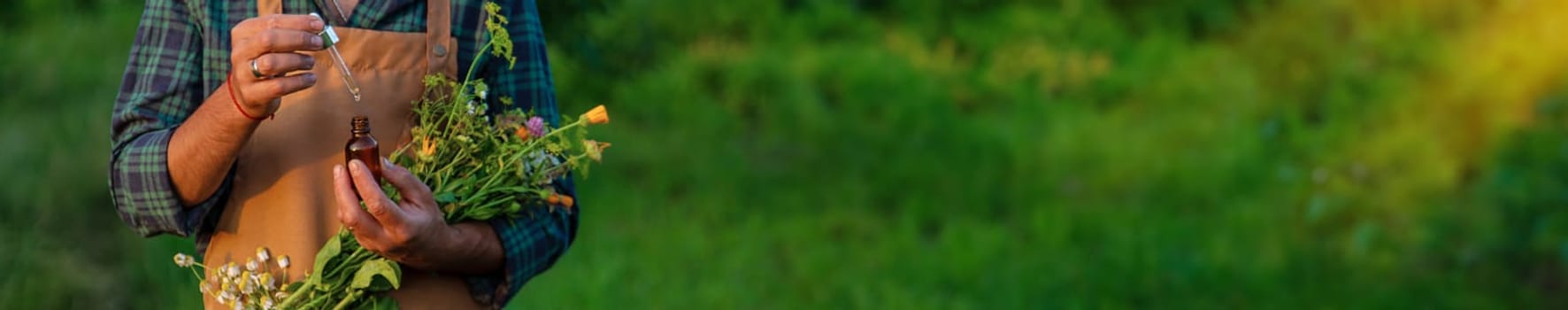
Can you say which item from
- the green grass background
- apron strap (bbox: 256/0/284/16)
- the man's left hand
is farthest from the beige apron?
the green grass background

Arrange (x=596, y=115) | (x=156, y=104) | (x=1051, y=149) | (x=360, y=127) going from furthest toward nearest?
(x=1051, y=149) < (x=596, y=115) < (x=156, y=104) < (x=360, y=127)

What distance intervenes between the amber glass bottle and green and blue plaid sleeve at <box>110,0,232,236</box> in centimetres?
24

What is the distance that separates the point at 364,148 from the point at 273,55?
149mm

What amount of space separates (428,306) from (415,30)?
0.33 m

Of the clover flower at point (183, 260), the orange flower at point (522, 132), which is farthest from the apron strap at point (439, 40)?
the clover flower at point (183, 260)

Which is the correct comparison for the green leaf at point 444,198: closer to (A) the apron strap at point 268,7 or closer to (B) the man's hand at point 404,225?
(B) the man's hand at point 404,225

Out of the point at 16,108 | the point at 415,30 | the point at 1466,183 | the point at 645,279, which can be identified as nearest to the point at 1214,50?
the point at 1466,183

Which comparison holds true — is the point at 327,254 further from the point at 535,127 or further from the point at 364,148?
the point at 535,127

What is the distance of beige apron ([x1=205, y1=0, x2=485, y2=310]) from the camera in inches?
86.4

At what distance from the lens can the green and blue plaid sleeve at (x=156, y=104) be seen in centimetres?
213

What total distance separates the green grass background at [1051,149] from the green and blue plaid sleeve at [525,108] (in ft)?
9.53

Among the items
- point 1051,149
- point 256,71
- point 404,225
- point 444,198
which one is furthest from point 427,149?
point 1051,149

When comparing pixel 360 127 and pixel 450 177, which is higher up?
pixel 360 127

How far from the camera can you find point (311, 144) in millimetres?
2203
